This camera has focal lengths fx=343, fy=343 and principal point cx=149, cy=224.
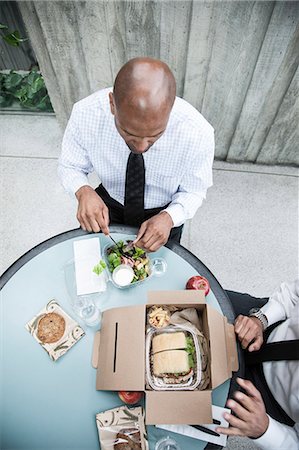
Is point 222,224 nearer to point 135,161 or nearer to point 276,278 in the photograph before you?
point 276,278

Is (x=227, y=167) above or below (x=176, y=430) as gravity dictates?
below

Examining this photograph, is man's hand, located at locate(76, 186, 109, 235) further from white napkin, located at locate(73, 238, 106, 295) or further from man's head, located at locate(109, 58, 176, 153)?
man's head, located at locate(109, 58, 176, 153)

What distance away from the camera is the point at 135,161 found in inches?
54.2

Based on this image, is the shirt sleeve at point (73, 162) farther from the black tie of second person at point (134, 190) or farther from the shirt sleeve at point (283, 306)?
the shirt sleeve at point (283, 306)

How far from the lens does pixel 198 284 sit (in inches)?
50.8

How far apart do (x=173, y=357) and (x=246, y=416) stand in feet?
1.00

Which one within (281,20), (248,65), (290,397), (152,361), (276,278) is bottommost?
(276,278)

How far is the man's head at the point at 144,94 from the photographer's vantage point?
1.05 metres

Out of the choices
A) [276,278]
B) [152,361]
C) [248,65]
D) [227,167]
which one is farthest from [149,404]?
[227,167]

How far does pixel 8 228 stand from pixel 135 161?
1388 mm

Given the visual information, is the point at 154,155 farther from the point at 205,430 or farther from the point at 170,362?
the point at 205,430

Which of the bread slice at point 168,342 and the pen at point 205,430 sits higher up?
the bread slice at point 168,342

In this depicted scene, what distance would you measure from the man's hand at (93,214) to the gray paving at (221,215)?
1.00 m

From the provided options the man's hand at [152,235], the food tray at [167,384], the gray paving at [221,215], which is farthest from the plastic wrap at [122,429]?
the gray paving at [221,215]
